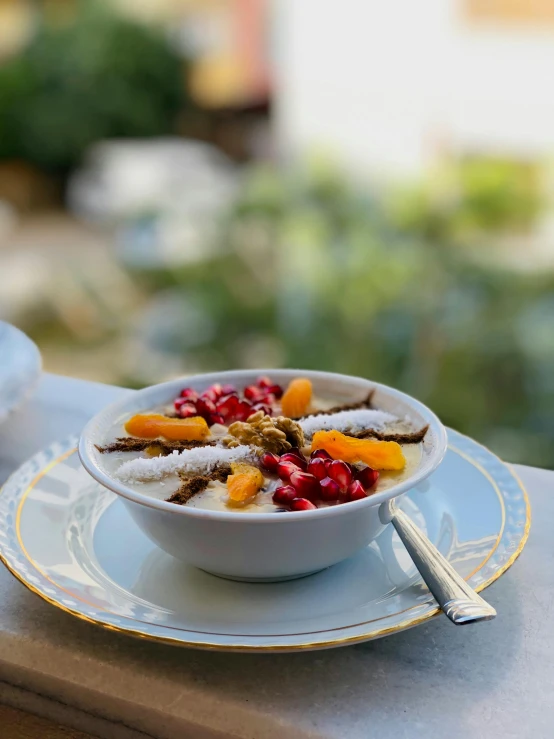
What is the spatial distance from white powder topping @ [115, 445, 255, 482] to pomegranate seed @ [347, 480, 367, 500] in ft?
0.32

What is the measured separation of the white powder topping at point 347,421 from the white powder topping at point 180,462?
0.25ft

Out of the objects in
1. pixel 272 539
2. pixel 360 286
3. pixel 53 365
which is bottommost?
pixel 53 365

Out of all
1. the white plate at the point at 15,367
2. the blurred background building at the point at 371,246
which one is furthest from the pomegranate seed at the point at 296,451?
the blurred background building at the point at 371,246

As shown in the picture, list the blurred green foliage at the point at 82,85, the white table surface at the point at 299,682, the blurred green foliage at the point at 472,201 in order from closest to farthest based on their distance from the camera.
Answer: the white table surface at the point at 299,682
the blurred green foliage at the point at 472,201
the blurred green foliage at the point at 82,85

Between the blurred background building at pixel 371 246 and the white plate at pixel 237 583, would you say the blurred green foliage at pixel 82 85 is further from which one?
the white plate at pixel 237 583

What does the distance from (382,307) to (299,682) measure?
378cm

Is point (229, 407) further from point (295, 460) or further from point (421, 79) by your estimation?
point (421, 79)

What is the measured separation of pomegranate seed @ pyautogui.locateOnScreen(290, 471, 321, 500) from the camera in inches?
28.2

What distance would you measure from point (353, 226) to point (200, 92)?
535 cm

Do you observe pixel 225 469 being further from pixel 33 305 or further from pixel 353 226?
pixel 33 305

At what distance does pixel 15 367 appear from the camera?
108cm

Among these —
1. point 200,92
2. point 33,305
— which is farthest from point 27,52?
point 33,305

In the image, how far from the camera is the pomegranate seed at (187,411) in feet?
2.84

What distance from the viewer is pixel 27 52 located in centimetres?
911
